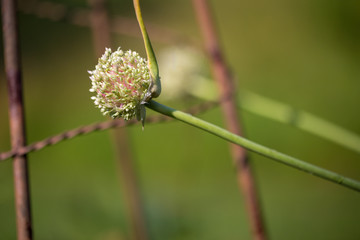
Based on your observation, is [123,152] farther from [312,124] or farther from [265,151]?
[265,151]

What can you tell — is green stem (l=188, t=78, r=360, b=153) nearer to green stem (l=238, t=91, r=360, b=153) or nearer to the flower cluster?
green stem (l=238, t=91, r=360, b=153)

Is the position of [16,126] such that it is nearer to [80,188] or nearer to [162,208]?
[162,208]

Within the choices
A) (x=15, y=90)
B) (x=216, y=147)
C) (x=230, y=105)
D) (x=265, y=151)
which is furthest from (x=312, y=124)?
(x=216, y=147)

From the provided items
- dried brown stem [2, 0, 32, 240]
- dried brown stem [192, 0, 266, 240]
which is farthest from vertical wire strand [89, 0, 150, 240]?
dried brown stem [2, 0, 32, 240]

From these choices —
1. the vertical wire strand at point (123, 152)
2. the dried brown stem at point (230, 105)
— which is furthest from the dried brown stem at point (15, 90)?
the vertical wire strand at point (123, 152)

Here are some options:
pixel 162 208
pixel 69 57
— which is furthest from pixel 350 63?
pixel 69 57

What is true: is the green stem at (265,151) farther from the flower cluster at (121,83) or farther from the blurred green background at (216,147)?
the blurred green background at (216,147)
